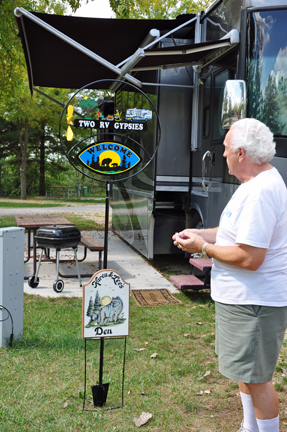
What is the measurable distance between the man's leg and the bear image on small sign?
0.99 metres

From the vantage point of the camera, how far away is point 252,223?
208 centimetres

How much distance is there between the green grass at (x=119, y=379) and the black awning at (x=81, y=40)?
3892 millimetres

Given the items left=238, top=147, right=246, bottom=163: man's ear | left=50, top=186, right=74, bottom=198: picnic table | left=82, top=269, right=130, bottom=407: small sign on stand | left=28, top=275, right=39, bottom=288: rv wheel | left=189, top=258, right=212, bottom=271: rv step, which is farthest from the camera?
left=50, top=186, right=74, bottom=198: picnic table

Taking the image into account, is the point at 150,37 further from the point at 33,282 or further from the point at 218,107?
the point at 33,282

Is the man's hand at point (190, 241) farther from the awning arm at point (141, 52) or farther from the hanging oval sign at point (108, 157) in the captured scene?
the awning arm at point (141, 52)

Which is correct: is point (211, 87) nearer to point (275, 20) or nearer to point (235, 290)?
point (275, 20)

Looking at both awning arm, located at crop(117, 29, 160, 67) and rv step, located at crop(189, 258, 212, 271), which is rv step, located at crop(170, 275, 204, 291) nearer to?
rv step, located at crop(189, 258, 212, 271)

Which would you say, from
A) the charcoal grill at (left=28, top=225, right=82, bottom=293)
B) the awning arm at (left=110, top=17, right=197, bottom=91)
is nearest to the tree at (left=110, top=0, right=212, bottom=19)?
the awning arm at (left=110, top=17, right=197, bottom=91)

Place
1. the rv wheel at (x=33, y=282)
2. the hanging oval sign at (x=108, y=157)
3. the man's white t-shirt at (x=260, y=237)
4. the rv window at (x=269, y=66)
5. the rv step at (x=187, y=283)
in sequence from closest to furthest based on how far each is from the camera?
the man's white t-shirt at (x=260, y=237) < the hanging oval sign at (x=108, y=157) < the rv window at (x=269, y=66) < the rv step at (x=187, y=283) < the rv wheel at (x=33, y=282)

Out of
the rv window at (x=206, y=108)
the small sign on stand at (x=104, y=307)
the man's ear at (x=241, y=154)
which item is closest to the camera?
the man's ear at (x=241, y=154)

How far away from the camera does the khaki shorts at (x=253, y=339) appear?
2.17m

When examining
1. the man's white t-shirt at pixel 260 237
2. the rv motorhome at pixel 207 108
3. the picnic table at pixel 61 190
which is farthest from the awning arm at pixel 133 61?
the picnic table at pixel 61 190

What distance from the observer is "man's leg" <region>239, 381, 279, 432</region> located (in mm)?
2248

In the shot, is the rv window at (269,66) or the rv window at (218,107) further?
the rv window at (218,107)
